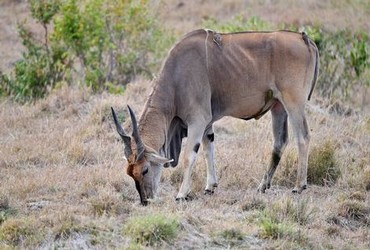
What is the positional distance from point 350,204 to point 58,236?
3.49m

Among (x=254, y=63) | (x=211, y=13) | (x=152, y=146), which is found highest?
(x=254, y=63)

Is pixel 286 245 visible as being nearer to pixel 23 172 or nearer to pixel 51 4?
pixel 23 172

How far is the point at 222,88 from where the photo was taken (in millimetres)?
10703

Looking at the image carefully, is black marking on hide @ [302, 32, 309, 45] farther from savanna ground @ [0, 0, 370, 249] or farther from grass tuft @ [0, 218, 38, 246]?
grass tuft @ [0, 218, 38, 246]

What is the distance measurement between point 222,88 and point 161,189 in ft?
4.89

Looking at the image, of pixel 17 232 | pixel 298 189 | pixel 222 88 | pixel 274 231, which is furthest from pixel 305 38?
pixel 17 232

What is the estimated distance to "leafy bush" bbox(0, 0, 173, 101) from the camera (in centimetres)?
1662

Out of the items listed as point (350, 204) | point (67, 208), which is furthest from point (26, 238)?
point (350, 204)

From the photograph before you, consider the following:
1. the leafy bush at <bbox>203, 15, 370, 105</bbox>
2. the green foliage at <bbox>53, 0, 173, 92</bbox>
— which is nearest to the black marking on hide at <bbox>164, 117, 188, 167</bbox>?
the green foliage at <bbox>53, 0, 173, 92</bbox>

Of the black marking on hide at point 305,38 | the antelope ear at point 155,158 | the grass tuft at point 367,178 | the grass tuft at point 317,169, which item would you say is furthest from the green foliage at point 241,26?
the antelope ear at point 155,158

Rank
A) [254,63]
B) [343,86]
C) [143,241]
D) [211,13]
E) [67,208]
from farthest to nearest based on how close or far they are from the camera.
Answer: [211,13]
[343,86]
[254,63]
[67,208]
[143,241]

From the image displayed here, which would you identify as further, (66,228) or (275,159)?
(275,159)

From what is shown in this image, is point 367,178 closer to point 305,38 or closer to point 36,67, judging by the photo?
point 305,38

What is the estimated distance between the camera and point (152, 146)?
10.1 metres
